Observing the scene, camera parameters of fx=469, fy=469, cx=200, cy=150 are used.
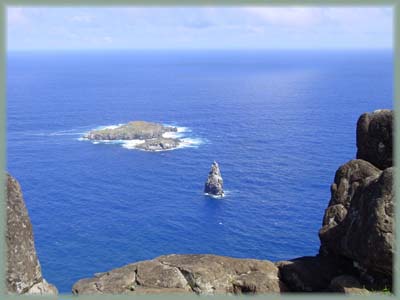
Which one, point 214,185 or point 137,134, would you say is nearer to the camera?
point 214,185

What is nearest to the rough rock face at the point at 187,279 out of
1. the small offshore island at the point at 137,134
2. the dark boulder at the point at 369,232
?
the dark boulder at the point at 369,232

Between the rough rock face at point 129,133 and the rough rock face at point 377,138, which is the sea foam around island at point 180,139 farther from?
the rough rock face at point 377,138

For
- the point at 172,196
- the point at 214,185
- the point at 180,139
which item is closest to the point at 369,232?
the point at 214,185

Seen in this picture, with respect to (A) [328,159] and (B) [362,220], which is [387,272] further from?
(A) [328,159]

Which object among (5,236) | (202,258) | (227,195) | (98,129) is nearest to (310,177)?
(227,195)

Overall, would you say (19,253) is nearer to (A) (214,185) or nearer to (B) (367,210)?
(B) (367,210)

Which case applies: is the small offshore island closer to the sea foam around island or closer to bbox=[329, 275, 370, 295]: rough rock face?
the sea foam around island

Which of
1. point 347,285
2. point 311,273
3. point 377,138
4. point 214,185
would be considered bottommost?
point 214,185
